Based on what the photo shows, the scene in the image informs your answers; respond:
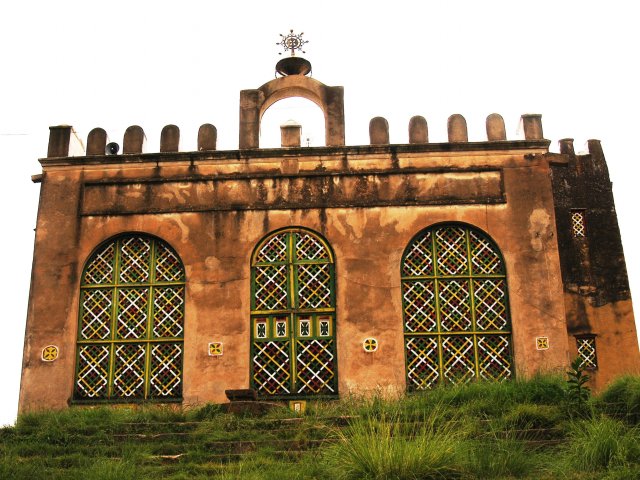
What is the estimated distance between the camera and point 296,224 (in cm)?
1581

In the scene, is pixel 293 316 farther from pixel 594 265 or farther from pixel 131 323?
pixel 594 265

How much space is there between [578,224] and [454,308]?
143 inches

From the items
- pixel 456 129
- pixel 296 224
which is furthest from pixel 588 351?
pixel 296 224

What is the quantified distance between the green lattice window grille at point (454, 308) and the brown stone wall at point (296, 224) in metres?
0.20

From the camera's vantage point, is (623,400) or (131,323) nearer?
(623,400)

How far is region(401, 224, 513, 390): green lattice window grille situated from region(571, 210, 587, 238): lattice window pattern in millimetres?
2340

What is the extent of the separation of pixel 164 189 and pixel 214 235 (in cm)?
132

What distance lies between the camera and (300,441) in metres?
10.7

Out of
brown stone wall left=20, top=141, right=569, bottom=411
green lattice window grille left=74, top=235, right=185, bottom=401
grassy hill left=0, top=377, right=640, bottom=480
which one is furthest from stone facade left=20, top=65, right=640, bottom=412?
grassy hill left=0, top=377, right=640, bottom=480

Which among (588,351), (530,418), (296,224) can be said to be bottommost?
(530,418)

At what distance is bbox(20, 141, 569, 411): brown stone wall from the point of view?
49.3 ft

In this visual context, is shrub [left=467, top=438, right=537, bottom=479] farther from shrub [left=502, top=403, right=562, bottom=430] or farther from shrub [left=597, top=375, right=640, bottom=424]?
shrub [left=597, top=375, right=640, bottom=424]

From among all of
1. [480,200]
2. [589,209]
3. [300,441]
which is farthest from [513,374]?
[300,441]

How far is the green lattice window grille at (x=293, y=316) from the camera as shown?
49.0 feet
